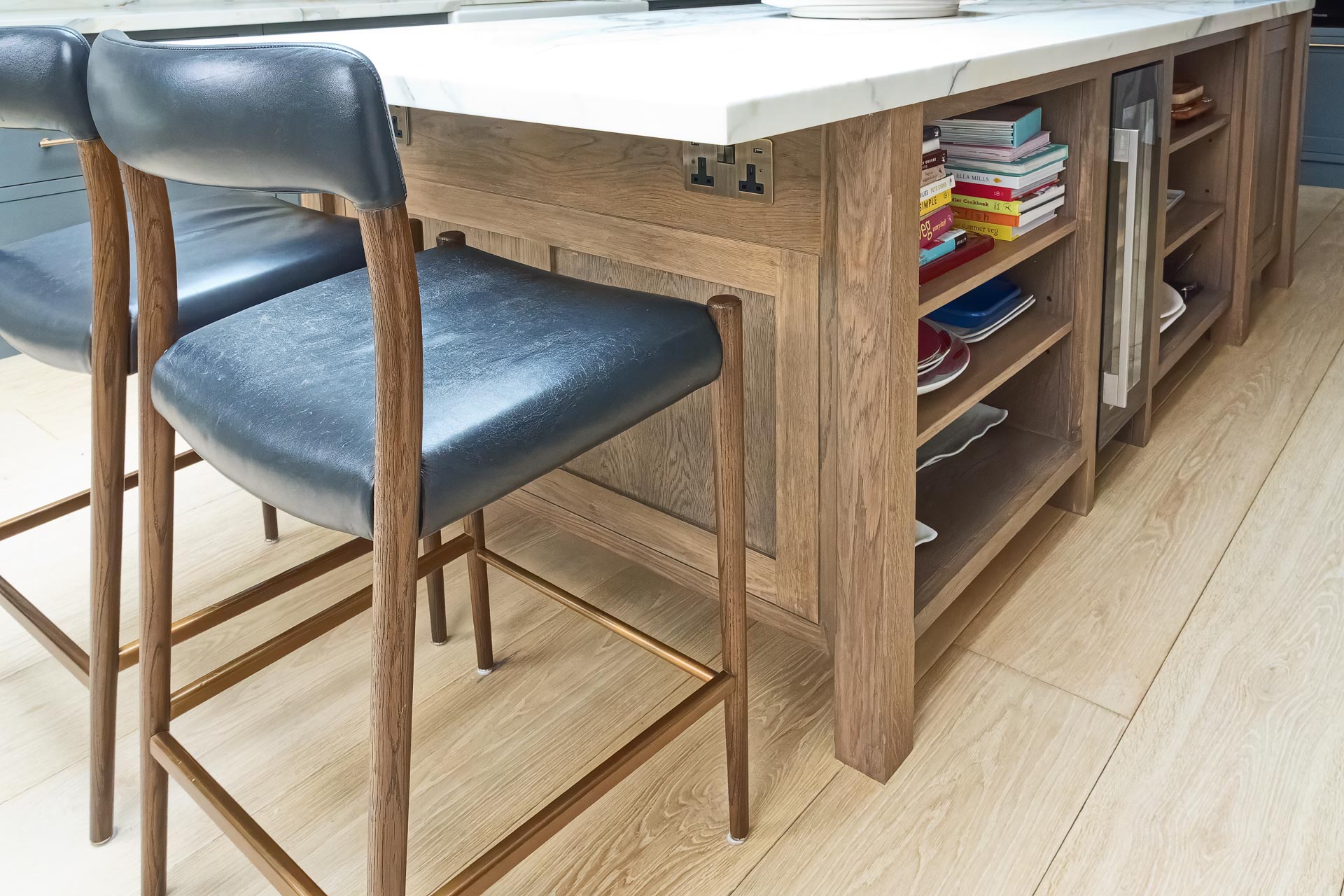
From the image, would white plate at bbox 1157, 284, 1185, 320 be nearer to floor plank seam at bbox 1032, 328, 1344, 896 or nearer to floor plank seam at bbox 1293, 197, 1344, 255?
floor plank seam at bbox 1032, 328, 1344, 896

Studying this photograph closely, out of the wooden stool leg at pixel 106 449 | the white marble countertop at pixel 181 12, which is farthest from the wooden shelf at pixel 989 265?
the white marble countertop at pixel 181 12

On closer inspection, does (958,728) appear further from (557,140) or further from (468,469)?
(557,140)

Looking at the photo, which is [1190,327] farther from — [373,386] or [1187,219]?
[373,386]

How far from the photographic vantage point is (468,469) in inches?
30.7

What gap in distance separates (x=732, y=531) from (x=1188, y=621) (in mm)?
827

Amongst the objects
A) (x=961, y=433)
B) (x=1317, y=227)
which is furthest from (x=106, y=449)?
(x=1317, y=227)

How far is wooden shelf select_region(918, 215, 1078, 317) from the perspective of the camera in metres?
1.22

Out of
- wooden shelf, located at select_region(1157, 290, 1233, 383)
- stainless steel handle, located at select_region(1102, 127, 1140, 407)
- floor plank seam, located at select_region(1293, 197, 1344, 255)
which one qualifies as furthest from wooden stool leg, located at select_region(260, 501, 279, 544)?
floor plank seam, located at select_region(1293, 197, 1344, 255)

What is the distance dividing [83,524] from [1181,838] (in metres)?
1.84

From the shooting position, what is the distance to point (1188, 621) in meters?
1.49

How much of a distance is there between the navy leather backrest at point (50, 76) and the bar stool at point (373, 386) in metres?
0.12

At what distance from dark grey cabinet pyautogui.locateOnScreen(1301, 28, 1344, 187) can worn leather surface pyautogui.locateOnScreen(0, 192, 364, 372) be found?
4007mm

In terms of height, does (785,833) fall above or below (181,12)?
below

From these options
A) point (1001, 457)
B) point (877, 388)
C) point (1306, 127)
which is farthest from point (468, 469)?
point (1306, 127)
